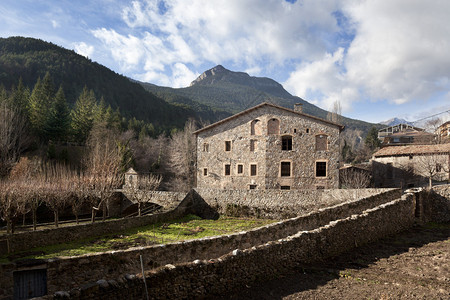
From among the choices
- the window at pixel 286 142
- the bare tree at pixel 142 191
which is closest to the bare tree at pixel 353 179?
the window at pixel 286 142

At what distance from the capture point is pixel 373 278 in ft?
26.1

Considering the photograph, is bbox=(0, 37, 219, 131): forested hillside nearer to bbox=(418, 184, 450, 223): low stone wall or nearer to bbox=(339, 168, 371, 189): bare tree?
bbox=(339, 168, 371, 189): bare tree

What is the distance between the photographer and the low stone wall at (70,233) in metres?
17.7

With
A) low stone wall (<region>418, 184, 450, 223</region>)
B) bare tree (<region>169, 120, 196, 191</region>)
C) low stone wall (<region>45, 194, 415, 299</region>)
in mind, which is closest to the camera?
low stone wall (<region>45, 194, 415, 299</region>)

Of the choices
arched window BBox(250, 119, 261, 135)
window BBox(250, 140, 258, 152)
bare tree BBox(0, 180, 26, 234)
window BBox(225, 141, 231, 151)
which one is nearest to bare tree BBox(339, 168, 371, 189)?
window BBox(250, 140, 258, 152)


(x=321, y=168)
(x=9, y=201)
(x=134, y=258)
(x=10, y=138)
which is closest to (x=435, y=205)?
(x=321, y=168)

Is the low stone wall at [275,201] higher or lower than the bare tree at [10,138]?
lower

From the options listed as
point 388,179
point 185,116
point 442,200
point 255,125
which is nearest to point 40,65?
point 185,116

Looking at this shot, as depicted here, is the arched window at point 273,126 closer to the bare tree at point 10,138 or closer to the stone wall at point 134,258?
the stone wall at point 134,258

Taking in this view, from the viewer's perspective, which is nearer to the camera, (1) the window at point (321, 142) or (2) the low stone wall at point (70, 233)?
(2) the low stone wall at point (70, 233)

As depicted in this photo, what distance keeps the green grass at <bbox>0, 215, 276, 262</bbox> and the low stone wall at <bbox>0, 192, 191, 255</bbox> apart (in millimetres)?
490

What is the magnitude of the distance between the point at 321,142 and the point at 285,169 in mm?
4808

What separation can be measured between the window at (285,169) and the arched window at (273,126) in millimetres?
3595

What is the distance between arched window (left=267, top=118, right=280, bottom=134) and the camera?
3114 cm
